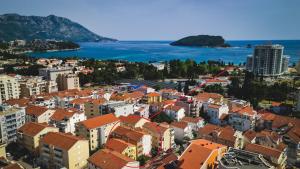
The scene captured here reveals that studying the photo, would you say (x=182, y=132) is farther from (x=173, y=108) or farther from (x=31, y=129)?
→ (x=31, y=129)

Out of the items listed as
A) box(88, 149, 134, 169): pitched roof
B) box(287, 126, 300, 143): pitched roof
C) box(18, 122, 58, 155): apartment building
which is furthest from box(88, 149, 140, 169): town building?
box(287, 126, 300, 143): pitched roof

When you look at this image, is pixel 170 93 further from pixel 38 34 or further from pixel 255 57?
pixel 38 34

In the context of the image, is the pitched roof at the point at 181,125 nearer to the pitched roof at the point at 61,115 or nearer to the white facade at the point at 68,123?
the white facade at the point at 68,123

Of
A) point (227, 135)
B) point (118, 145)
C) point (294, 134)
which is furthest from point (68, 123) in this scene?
point (294, 134)

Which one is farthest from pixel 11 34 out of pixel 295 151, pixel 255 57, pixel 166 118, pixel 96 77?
pixel 295 151

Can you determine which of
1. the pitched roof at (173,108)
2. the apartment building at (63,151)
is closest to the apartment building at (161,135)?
the pitched roof at (173,108)

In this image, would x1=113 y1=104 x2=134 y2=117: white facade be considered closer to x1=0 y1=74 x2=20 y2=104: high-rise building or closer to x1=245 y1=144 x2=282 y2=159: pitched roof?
x1=245 y1=144 x2=282 y2=159: pitched roof
